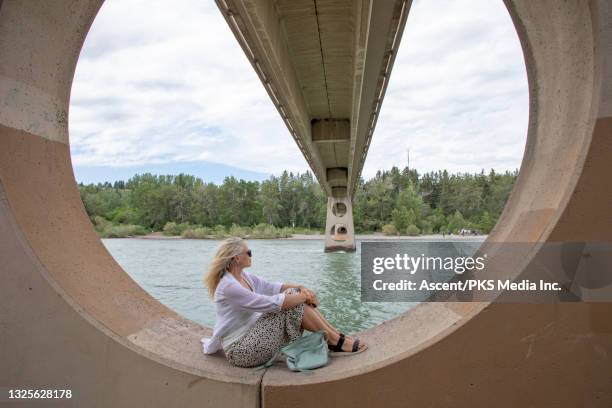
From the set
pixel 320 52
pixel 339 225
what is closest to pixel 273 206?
pixel 339 225

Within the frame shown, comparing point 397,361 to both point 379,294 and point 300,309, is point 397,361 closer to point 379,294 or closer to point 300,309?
point 300,309

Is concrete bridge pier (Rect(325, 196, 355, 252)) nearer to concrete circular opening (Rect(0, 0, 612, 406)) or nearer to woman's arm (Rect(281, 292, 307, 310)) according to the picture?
woman's arm (Rect(281, 292, 307, 310))

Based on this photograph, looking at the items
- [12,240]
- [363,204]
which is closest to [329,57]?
[12,240]

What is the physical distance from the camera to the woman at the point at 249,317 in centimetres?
268

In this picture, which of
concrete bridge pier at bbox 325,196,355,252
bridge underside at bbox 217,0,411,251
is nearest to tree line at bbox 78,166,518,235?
concrete bridge pier at bbox 325,196,355,252

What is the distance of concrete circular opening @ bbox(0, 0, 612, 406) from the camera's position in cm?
206

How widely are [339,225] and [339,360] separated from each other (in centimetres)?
3087

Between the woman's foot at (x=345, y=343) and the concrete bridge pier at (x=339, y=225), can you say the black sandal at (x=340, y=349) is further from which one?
the concrete bridge pier at (x=339, y=225)

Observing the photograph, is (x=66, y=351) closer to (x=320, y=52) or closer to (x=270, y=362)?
(x=270, y=362)

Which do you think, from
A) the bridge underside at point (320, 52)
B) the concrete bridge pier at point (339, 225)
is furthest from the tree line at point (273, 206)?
the bridge underside at point (320, 52)

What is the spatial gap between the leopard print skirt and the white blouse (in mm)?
41

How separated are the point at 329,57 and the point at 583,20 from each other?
6.56m

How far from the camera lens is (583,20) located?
2.09 m

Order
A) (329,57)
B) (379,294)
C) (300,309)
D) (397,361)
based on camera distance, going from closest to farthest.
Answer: (397,361)
(300,309)
(329,57)
(379,294)
